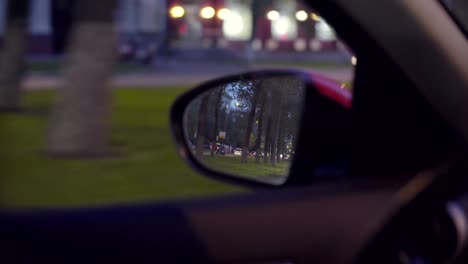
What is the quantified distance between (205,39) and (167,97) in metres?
7.32

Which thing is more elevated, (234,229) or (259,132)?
(259,132)

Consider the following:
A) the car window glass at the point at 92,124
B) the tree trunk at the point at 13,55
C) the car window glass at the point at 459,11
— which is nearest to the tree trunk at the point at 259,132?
the car window glass at the point at 92,124

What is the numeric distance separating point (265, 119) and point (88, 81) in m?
3.61

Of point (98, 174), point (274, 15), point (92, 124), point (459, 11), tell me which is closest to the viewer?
point (459, 11)

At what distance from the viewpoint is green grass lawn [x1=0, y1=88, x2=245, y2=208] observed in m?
3.91

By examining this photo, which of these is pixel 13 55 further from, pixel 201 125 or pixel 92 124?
pixel 201 125

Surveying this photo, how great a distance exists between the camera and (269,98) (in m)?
1.80

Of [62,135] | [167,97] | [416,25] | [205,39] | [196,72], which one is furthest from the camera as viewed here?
[205,39]

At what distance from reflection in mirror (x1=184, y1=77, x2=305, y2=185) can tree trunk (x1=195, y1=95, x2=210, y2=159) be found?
0.03 m

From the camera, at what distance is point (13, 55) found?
25.0 feet

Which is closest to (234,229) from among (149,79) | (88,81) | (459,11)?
(459,11)

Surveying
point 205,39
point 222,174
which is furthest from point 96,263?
point 205,39

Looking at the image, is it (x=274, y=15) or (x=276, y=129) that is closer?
(x=276, y=129)

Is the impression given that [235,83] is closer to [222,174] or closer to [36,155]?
[222,174]
